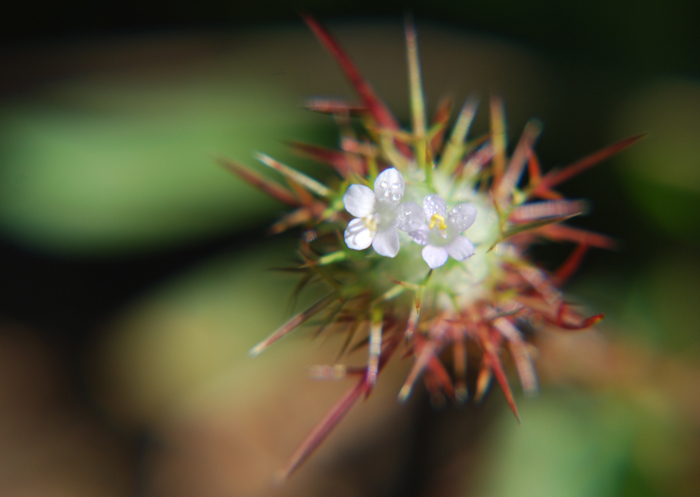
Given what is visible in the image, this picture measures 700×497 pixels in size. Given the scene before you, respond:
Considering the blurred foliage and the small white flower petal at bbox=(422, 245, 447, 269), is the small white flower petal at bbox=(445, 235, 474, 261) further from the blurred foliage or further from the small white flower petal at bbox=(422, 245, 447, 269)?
the blurred foliage

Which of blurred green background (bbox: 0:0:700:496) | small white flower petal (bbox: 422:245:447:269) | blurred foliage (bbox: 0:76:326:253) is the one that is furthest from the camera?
blurred foliage (bbox: 0:76:326:253)

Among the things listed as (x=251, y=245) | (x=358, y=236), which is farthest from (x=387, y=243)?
(x=251, y=245)

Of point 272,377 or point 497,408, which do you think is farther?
point 272,377

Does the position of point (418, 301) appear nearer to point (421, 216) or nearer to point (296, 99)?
point (421, 216)

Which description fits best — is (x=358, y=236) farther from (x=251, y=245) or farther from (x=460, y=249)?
(x=251, y=245)

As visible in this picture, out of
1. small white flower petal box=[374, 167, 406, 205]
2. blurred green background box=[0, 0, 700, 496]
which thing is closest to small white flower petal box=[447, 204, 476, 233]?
small white flower petal box=[374, 167, 406, 205]

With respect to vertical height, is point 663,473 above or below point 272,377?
below

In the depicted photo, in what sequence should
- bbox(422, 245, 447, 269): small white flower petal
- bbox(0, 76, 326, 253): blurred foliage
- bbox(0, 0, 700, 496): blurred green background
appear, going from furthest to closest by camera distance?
bbox(0, 76, 326, 253): blurred foliage, bbox(0, 0, 700, 496): blurred green background, bbox(422, 245, 447, 269): small white flower petal

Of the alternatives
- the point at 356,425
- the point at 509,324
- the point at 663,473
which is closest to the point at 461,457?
the point at 356,425
